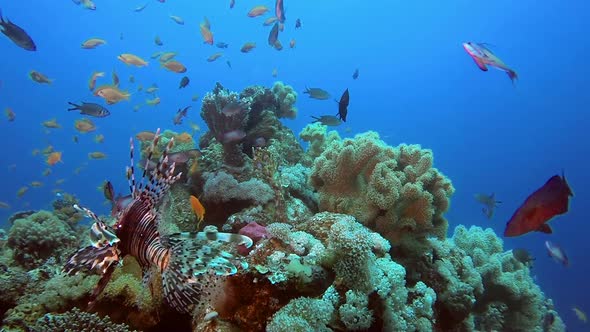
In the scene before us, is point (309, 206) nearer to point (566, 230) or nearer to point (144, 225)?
point (144, 225)

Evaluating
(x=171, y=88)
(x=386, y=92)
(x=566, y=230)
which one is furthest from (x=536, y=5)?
(x=171, y=88)

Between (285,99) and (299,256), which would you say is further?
(285,99)

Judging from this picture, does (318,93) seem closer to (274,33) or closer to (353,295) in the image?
(274,33)

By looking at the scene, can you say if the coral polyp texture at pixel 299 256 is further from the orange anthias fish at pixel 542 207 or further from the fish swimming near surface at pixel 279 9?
the fish swimming near surface at pixel 279 9

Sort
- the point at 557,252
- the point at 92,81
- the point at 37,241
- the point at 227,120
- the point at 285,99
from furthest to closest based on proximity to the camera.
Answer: the point at 285,99 < the point at 92,81 < the point at 227,120 < the point at 557,252 < the point at 37,241

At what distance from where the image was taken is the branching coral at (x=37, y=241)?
5148 millimetres

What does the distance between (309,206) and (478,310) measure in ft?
9.99

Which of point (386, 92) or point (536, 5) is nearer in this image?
point (536, 5)

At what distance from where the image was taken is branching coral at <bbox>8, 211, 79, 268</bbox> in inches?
203

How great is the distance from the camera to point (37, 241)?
17.4 feet

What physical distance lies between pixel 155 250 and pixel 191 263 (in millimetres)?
343

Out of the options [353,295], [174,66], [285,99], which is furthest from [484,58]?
[174,66]

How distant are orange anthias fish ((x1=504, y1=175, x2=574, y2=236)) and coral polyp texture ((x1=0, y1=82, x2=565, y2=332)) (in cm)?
108

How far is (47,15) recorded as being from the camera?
76.2m
